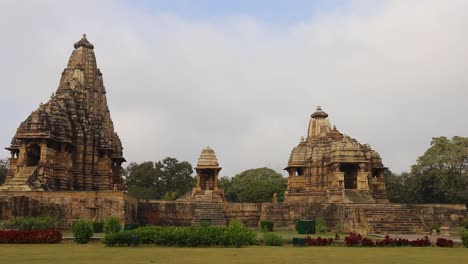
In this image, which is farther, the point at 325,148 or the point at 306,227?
the point at 325,148

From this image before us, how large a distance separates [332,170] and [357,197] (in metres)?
3.68

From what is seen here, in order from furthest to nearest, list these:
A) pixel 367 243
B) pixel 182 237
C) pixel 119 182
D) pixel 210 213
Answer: pixel 119 182 → pixel 210 213 → pixel 367 243 → pixel 182 237

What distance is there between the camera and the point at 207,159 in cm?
3644

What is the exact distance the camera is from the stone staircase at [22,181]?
25.7 m

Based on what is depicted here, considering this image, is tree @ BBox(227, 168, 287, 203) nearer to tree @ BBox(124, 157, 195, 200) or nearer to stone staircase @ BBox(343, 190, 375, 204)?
tree @ BBox(124, 157, 195, 200)

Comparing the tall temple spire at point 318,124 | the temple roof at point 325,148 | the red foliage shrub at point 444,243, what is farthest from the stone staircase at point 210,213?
the tall temple spire at point 318,124

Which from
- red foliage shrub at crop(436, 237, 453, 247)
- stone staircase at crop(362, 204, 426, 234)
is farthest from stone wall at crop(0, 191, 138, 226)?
red foliage shrub at crop(436, 237, 453, 247)

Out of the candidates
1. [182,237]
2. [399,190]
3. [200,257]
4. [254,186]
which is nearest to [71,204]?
[182,237]

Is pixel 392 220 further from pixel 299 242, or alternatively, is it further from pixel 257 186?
pixel 257 186

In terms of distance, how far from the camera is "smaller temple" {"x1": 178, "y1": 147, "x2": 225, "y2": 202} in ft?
116

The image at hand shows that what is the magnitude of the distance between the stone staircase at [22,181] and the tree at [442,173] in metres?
32.7

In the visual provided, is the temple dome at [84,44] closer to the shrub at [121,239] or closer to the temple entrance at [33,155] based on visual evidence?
the temple entrance at [33,155]

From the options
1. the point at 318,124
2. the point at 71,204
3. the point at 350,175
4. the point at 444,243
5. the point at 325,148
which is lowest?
the point at 444,243

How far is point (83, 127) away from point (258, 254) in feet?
76.5
